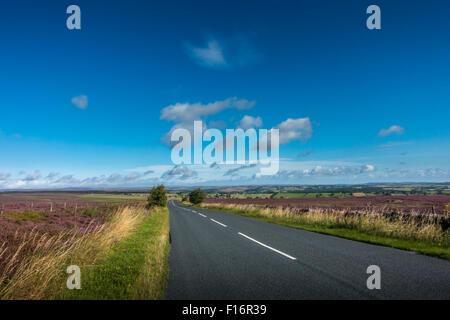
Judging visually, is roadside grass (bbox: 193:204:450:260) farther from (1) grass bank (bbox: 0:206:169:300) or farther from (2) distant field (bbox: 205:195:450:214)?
(1) grass bank (bbox: 0:206:169:300)

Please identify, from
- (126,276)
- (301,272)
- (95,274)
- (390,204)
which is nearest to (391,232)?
(301,272)

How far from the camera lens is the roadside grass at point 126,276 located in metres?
4.68

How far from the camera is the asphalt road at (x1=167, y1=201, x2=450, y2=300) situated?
4.52m

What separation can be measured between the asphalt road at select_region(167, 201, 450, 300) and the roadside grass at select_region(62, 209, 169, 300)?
30 centimetres

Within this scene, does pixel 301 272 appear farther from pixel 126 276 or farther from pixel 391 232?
pixel 391 232

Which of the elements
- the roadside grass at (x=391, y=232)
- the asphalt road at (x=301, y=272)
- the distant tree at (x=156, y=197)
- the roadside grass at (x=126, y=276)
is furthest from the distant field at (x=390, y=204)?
the roadside grass at (x=126, y=276)

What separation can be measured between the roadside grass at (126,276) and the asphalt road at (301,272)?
300 mm

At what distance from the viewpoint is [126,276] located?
5.79 meters

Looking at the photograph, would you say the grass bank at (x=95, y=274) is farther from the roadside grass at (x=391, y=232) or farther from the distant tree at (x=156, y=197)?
the distant tree at (x=156, y=197)

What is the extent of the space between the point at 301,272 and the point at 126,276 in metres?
4.09

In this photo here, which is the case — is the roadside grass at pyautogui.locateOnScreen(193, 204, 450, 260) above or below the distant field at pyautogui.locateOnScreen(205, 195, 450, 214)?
above

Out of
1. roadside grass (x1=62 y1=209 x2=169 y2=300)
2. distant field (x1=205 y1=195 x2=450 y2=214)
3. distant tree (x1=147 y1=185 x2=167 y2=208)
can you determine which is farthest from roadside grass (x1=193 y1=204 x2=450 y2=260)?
distant tree (x1=147 y1=185 x2=167 y2=208)
